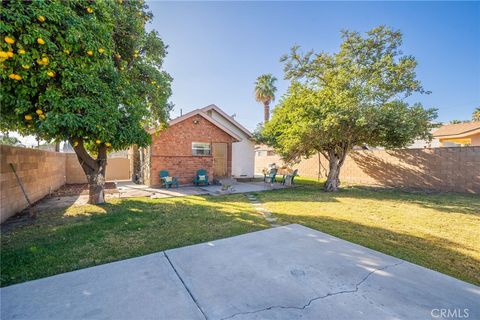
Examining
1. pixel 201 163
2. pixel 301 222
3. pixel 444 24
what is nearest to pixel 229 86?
pixel 201 163

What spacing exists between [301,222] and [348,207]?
10.8 feet

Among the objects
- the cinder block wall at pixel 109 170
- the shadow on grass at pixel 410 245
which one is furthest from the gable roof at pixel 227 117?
the shadow on grass at pixel 410 245

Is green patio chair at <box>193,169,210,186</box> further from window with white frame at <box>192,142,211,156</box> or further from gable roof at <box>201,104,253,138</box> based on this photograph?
gable roof at <box>201,104,253,138</box>

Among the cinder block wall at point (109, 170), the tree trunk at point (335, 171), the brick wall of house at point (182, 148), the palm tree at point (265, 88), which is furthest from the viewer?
the palm tree at point (265, 88)

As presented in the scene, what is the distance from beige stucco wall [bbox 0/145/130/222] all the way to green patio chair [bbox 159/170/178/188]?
4843 millimetres

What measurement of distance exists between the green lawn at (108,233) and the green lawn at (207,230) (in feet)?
0.05

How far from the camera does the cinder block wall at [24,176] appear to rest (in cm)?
560

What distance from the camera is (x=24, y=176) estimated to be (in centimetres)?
679

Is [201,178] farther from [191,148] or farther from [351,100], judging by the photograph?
[351,100]

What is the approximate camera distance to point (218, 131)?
14008 mm

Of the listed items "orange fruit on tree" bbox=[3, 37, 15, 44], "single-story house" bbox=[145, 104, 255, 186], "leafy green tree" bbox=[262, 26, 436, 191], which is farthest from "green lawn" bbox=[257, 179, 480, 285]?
"orange fruit on tree" bbox=[3, 37, 15, 44]

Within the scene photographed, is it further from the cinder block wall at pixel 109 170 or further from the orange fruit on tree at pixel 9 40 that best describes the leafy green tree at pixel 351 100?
the cinder block wall at pixel 109 170

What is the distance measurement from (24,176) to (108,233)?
4.57 metres

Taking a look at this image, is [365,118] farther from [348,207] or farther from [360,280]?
[360,280]
